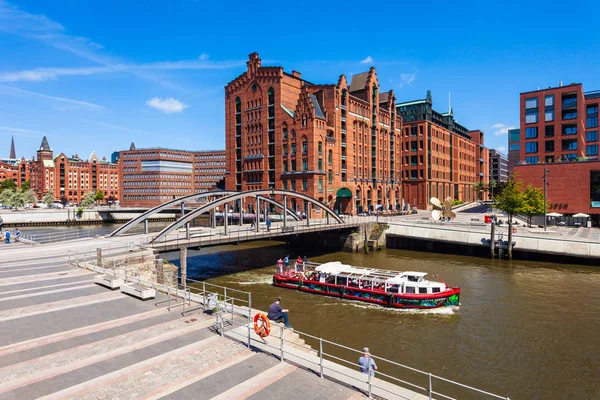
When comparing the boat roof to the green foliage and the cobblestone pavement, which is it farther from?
the green foliage

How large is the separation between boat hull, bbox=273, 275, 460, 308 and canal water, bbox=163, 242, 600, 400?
779mm

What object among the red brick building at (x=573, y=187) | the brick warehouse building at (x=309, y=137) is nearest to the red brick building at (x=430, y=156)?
the brick warehouse building at (x=309, y=137)

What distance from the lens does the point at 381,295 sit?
104 feet

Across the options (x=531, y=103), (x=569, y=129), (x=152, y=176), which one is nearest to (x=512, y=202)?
(x=569, y=129)

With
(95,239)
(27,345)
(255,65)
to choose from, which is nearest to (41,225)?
(255,65)

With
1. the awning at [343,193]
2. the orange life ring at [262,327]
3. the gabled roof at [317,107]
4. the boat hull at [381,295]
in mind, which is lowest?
the boat hull at [381,295]

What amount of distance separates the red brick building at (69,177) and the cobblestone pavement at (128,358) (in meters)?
180

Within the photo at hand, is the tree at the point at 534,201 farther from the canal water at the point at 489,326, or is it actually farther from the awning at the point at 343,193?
the awning at the point at 343,193

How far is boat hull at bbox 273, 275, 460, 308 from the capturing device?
98.5 feet

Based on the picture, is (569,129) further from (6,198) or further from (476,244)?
(6,198)

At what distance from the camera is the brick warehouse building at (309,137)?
3137 inches

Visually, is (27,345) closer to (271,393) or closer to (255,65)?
(271,393)

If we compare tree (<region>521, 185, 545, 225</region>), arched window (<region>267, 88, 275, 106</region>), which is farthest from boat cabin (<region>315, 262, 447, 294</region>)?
arched window (<region>267, 88, 275, 106</region>)

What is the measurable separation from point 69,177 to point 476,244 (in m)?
179
